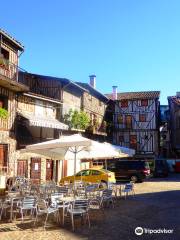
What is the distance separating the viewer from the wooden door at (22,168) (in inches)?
918

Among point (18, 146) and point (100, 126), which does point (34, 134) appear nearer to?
point (18, 146)

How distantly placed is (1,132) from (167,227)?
Result: 1300 cm

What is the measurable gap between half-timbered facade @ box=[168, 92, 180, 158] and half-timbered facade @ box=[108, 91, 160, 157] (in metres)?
7.01

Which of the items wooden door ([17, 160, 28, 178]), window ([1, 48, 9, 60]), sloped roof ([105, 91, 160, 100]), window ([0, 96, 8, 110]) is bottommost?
wooden door ([17, 160, 28, 178])

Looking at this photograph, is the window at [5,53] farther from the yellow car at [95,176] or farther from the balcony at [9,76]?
the yellow car at [95,176]

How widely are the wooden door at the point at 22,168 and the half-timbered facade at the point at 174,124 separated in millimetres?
34567

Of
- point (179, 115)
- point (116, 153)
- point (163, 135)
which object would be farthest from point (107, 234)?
point (163, 135)

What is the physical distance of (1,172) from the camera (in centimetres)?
2138

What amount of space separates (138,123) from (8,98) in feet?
Result: 95.5

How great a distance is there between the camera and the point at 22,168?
23734 mm

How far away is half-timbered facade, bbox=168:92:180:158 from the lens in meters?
56.4

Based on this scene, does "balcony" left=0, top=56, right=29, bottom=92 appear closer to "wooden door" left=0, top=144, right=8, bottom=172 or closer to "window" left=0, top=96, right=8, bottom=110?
"window" left=0, top=96, right=8, bottom=110

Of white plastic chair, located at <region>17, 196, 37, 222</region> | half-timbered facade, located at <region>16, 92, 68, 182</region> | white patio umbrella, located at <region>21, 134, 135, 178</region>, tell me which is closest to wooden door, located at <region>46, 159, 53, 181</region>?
half-timbered facade, located at <region>16, 92, 68, 182</region>

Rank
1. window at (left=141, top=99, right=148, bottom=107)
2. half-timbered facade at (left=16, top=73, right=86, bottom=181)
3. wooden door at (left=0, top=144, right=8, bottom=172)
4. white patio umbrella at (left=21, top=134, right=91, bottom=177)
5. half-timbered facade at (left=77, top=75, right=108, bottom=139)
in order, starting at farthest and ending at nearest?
window at (left=141, top=99, right=148, bottom=107)
half-timbered facade at (left=77, top=75, right=108, bottom=139)
half-timbered facade at (left=16, top=73, right=86, bottom=181)
wooden door at (left=0, top=144, right=8, bottom=172)
white patio umbrella at (left=21, top=134, right=91, bottom=177)
